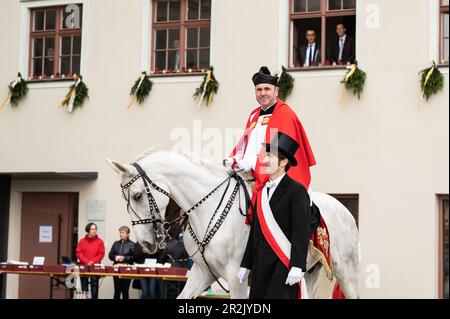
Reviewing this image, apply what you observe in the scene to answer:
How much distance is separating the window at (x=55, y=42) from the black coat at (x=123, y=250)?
12.9ft

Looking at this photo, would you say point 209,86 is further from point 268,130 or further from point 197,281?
→ point 197,281

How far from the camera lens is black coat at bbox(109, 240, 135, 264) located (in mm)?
16828

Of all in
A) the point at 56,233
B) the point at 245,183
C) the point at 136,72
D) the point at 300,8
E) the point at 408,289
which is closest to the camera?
the point at 245,183

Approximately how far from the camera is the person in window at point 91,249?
1701 cm

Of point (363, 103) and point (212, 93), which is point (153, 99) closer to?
point (212, 93)

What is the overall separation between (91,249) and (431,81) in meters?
6.26

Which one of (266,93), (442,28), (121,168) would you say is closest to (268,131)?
(266,93)

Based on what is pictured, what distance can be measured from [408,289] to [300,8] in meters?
5.03

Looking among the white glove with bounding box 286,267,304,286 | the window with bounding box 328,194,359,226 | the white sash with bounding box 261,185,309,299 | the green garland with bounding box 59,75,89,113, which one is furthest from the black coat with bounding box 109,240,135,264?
the white glove with bounding box 286,267,304,286

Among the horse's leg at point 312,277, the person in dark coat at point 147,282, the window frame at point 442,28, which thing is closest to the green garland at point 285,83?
the window frame at point 442,28

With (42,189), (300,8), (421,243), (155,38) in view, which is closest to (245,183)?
(421,243)

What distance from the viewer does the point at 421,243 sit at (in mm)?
15906

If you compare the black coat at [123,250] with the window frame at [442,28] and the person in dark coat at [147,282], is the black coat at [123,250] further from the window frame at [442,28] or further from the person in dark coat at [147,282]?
the window frame at [442,28]

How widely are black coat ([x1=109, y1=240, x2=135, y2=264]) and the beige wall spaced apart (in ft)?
4.42
